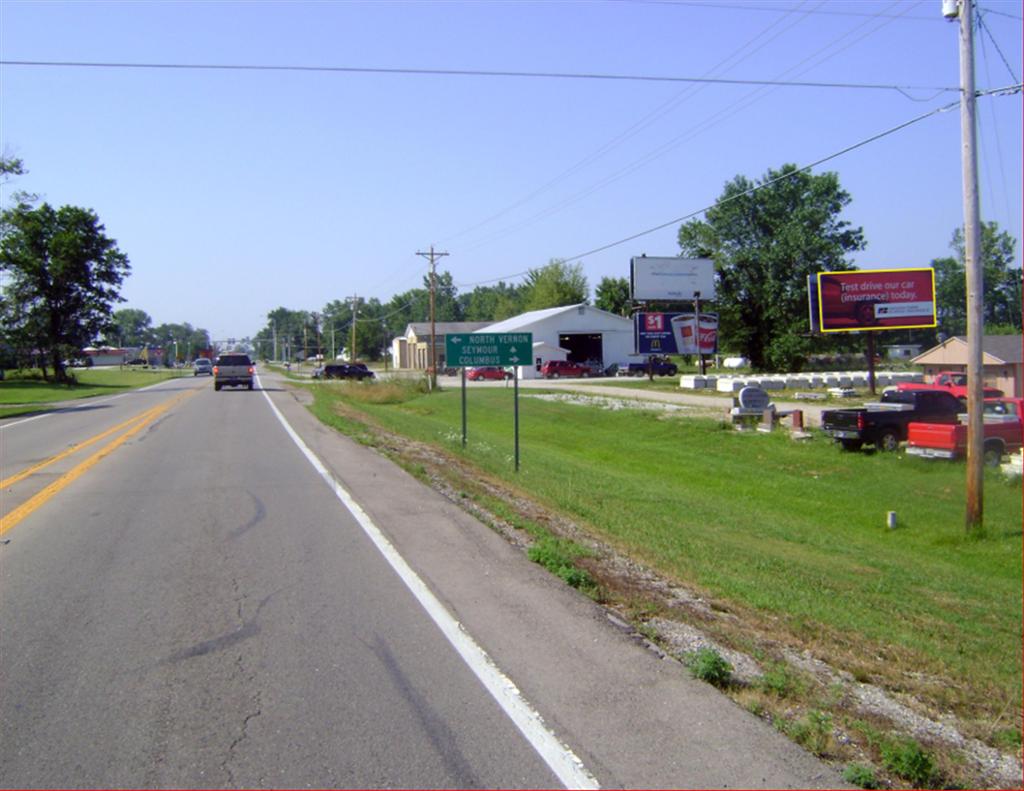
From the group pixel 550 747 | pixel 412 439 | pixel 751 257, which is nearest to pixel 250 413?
pixel 412 439

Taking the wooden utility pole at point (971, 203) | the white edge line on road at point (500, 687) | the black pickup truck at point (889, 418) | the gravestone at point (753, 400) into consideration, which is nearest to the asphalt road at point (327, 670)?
the white edge line on road at point (500, 687)

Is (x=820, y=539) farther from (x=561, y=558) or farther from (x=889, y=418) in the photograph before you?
(x=889, y=418)

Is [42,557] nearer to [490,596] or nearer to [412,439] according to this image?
[490,596]

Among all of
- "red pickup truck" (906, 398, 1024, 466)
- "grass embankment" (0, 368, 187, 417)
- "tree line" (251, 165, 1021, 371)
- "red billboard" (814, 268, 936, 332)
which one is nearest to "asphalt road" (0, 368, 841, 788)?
"red pickup truck" (906, 398, 1024, 466)

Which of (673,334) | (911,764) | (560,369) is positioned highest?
(673,334)

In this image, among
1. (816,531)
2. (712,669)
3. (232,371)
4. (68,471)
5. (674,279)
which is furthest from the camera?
(674,279)

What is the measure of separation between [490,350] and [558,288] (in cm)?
11176

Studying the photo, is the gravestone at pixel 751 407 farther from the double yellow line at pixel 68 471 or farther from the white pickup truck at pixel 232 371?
the white pickup truck at pixel 232 371

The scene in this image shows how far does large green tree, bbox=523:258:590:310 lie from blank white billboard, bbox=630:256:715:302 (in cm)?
6758

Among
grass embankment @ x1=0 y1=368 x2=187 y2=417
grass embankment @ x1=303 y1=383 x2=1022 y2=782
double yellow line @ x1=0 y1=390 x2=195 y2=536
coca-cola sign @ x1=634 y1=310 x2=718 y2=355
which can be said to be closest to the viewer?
grass embankment @ x1=303 y1=383 x2=1022 y2=782

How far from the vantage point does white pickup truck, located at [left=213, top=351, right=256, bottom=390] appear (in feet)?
169

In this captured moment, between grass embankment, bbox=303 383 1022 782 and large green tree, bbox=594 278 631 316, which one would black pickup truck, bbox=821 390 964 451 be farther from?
large green tree, bbox=594 278 631 316

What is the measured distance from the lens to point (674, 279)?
208 ft

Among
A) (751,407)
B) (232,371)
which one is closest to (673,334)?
(751,407)
